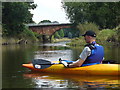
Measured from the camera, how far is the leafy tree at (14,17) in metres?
47.8

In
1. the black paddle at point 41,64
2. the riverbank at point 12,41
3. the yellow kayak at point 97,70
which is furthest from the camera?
the riverbank at point 12,41

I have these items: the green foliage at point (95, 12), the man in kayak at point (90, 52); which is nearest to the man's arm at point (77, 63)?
the man in kayak at point (90, 52)

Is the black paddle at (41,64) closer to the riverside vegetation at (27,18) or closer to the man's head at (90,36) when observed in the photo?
the man's head at (90,36)

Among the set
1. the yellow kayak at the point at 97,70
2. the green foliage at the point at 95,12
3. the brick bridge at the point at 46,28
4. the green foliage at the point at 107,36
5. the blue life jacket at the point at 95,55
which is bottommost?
the yellow kayak at the point at 97,70

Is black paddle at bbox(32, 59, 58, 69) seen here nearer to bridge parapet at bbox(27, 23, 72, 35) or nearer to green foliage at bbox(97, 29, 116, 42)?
Result: green foliage at bbox(97, 29, 116, 42)

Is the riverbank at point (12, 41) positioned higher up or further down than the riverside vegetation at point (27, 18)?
further down

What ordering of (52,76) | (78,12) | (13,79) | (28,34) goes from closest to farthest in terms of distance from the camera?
(13,79) < (52,76) < (28,34) < (78,12)

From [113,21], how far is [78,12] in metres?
13.9

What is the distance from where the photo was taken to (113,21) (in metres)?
48.6

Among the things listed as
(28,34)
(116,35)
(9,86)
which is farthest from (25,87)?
(28,34)

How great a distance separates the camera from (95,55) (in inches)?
411

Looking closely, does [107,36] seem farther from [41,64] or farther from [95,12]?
[41,64]

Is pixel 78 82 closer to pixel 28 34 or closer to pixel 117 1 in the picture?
pixel 117 1

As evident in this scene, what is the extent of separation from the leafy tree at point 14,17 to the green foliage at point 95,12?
40.1 ft
